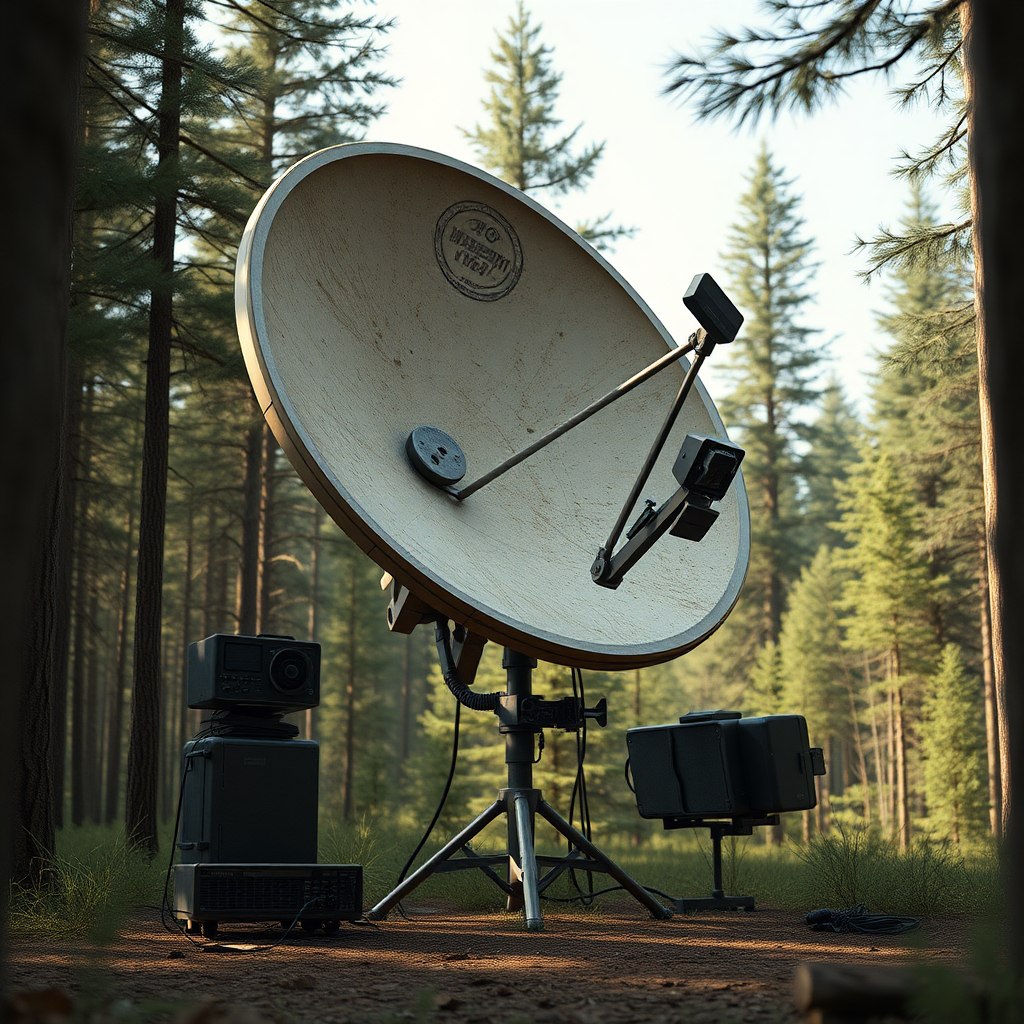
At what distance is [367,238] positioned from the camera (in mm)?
6531

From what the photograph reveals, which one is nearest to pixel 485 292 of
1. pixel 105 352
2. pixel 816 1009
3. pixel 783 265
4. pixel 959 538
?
pixel 816 1009

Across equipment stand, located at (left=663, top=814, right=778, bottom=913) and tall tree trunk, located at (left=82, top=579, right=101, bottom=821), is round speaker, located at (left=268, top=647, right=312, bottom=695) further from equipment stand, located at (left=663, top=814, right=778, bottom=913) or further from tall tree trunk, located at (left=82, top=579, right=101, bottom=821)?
tall tree trunk, located at (left=82, top=579, right=101, bottom=821)

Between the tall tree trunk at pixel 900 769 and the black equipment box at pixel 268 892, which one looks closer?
the black equipment box at pixel 268 892

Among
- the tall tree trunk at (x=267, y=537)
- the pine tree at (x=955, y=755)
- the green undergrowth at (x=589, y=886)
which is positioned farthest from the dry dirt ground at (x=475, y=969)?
the pine tree at (x=955, y=755)

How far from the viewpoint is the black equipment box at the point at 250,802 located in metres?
6.12

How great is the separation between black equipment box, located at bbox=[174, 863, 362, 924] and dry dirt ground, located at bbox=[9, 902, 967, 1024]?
0.15 m

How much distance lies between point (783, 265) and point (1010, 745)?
35.8 metres

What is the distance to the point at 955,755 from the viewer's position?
27.8 metres

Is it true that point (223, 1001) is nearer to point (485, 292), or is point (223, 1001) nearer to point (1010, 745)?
point (1010, 745)

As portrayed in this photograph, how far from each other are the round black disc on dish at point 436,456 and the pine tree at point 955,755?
24732mm

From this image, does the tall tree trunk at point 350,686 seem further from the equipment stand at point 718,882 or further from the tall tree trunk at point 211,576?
the equipment stand at point 718,882

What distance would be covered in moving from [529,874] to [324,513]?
25.4 metres

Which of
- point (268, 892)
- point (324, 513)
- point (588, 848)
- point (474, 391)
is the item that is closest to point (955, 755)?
point (324, 513)

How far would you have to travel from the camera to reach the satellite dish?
5.34 m
